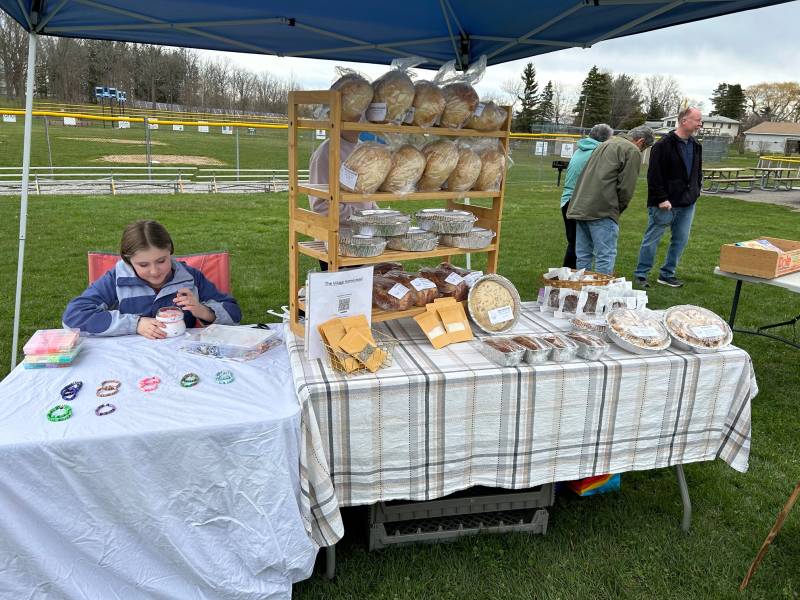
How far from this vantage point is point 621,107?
2003 inches

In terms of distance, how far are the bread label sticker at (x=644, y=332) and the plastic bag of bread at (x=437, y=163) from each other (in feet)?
3.24

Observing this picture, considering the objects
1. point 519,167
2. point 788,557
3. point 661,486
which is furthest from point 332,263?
point 519,167

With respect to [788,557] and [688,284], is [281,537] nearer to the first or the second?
[788,557]

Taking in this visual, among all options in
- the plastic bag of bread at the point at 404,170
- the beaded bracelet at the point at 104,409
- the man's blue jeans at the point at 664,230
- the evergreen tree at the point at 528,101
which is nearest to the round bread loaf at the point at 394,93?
the plastic bag of bread at the point at 404,170

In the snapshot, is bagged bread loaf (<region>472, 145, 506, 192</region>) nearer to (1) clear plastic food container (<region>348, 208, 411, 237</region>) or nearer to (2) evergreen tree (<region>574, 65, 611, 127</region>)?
(1) clear plastic food container (<region>348, 208, 411, 237</region>)

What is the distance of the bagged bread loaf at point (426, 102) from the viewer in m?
2.12

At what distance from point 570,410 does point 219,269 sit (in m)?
2.13

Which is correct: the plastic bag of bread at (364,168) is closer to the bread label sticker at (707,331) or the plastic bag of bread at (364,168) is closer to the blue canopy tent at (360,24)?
the blue canopy tent at (360,24)

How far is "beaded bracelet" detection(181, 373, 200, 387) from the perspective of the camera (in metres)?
1.89

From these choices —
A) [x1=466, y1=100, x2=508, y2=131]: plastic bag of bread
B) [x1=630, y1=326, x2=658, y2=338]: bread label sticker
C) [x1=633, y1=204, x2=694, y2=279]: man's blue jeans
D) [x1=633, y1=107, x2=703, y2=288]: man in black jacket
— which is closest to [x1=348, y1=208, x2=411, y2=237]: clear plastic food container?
[x1=466, y1=100, x2=508, y2=131]: plastic bag of bread

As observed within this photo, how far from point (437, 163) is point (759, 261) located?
2.46 metres

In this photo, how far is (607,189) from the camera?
4.88 metres

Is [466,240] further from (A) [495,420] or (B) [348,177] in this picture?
(A) [495,420]

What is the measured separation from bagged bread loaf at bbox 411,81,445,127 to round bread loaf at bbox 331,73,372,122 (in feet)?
0.69
